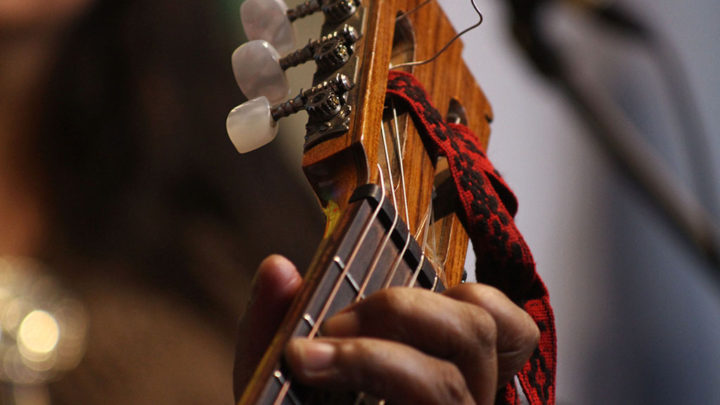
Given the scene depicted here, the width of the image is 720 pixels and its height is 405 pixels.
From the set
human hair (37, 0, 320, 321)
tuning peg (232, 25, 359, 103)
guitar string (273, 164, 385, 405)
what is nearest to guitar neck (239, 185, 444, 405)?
guitar string (273, 164, 385, 405)

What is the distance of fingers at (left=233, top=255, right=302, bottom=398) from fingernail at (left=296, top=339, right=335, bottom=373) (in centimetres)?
8

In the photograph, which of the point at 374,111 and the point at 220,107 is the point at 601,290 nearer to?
the point at 220,107

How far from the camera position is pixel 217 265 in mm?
922

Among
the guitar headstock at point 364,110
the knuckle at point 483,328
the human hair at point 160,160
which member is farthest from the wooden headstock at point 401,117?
Result: the human hair at point 160,160

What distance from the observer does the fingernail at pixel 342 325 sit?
1.05 ft

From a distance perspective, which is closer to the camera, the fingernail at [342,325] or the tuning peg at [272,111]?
the fingernail at [342,325]

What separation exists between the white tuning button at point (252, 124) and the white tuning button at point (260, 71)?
21 millimetres

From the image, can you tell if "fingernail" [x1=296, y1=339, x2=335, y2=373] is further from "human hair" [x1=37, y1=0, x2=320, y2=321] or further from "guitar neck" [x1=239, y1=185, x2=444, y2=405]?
"human hair" [x1=37, y1=0, x2=320, y2=321]

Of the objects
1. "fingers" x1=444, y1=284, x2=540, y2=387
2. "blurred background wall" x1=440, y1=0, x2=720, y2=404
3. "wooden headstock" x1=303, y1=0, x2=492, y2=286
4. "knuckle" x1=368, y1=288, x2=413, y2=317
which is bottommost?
"blurred background wall" x1=440, y1=0, x2=720, y2=404

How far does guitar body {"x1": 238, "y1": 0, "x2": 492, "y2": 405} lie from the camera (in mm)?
334

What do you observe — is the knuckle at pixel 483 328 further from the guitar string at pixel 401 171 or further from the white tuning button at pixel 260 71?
the white tuning button at pixel 260 71

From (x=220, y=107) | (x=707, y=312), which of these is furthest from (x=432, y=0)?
(x=707, y=312)

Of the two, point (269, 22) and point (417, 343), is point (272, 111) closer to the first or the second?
point (269, 22)

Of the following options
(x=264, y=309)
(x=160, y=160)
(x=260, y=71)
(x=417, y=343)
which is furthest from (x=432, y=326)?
(x=160, y=160)
